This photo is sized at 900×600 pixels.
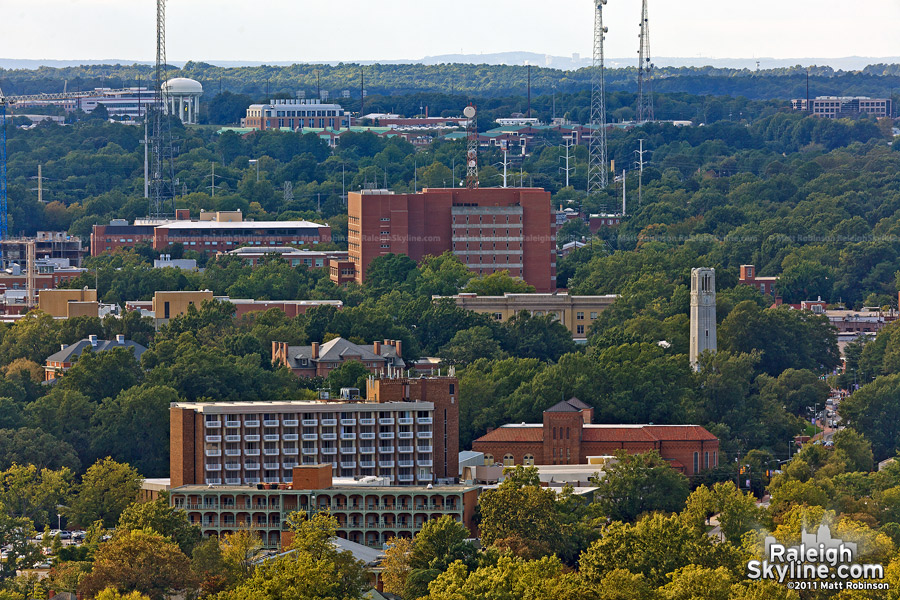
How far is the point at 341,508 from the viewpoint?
8131 centimetres

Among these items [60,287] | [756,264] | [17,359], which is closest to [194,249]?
[60,287]

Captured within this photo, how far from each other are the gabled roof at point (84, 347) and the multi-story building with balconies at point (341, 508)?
3124cm

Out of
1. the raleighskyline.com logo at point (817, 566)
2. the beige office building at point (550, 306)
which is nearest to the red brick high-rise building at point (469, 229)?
the beige office building at point (550, 306)

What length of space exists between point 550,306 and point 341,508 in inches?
2326

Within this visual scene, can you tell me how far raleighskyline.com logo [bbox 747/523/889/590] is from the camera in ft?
224

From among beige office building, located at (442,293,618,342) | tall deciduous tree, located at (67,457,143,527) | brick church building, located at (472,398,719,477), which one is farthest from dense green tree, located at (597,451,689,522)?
beige office building, located at (442,293,618,342)

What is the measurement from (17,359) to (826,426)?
38.7 m

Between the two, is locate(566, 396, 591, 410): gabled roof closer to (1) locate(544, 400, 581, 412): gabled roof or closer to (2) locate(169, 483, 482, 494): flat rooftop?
(1) locate(544, 400, 581, 412): gabled roof

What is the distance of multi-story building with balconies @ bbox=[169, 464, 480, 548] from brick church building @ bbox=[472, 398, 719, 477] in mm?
13185

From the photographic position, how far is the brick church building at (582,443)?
95.0 meters

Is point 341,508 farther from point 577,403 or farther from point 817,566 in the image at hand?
point 577,403

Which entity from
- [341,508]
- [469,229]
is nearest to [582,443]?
[341,508]

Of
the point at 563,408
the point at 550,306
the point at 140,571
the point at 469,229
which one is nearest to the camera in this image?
the point at 140,571

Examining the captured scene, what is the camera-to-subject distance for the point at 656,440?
9494 cm
